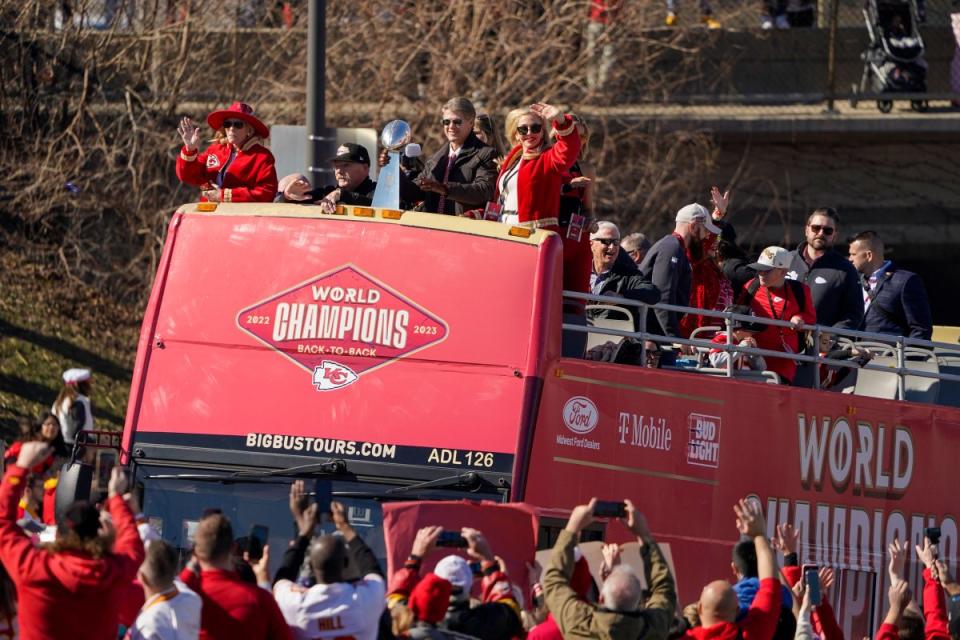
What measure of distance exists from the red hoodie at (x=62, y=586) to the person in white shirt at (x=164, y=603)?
0.44 ft

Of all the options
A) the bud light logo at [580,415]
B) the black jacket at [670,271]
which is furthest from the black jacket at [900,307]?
the bud light logo at [580,415]

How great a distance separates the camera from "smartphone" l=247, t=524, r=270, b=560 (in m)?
10.4

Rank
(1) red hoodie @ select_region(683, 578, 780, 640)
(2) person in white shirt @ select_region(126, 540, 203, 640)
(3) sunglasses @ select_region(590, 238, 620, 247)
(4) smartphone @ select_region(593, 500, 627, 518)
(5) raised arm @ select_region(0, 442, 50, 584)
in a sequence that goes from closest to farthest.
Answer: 1. (2) person in white shirt @ select_region(126, 540, 203, 640)
2. (5) raised arm @ select_region(0, 442, 50, 584)
3. (1) red hoodie @ select_region(683, 578, 780, 640)
4. (4) smartphone @ select_region(593, 500, 627, 518)
5. (3) sunglasses @ select_region(590, 238, 620, 247)

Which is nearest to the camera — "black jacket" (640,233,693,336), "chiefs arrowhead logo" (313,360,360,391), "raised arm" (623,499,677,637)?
"raised arm" (623,499,677,637)

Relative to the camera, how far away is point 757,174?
27.0m

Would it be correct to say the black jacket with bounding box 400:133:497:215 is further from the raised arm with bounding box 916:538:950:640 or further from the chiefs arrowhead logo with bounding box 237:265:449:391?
the raised arm with bounding box 916:538:950:640

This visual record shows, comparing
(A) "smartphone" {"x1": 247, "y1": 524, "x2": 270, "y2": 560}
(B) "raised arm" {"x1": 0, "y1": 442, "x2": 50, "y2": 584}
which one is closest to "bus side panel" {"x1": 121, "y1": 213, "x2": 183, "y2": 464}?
(A) "smartphone" {"x1": 247, "y1": 524, "x2": 270, "y2": 560}

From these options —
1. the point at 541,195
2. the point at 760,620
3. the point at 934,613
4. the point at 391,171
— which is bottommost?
the point at 934,613

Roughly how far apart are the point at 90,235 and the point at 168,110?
6.32 ft

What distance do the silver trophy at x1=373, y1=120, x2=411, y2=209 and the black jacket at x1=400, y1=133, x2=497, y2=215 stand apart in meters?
0.25

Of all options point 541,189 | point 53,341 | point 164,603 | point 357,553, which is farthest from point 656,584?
point 53,341

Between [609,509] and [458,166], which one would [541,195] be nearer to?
[458,166]

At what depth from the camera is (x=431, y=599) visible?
864 centimetres

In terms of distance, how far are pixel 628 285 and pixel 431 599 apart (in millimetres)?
4783
